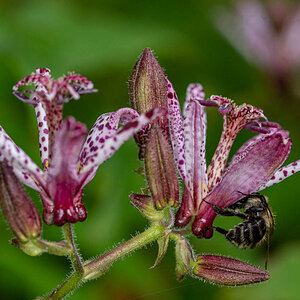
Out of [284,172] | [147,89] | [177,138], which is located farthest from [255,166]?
[147,89]

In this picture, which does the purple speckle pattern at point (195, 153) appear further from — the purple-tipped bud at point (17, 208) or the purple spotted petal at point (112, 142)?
the purple-tipped bud at point (17, 208)

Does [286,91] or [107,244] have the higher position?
[286,91]

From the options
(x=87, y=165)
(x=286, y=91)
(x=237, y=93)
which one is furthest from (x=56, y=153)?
(x=286, y=91)

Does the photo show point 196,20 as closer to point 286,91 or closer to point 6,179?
point 286,91

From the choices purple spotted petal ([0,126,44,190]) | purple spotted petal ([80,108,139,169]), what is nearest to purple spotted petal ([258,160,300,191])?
purple spotted petal ([80,108,139,169])

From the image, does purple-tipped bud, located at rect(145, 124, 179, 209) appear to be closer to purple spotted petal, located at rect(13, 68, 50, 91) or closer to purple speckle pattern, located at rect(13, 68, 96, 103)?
purple speckle pattern, located at rect(13, 68, 96, 103)

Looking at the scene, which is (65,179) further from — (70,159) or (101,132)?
(101,132)
